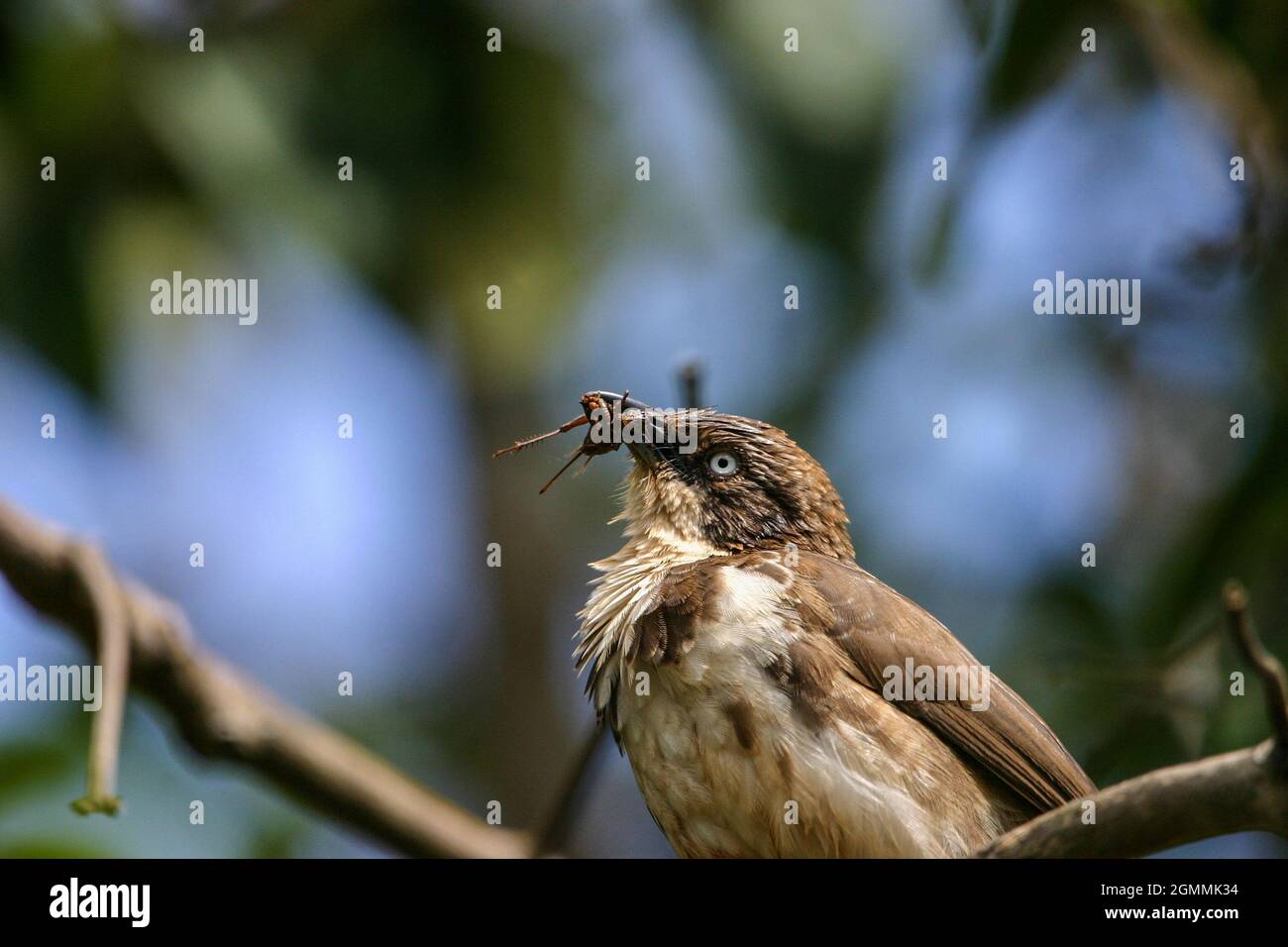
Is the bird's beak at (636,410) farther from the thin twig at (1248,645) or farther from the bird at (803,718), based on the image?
the thin twig at (1248,645)

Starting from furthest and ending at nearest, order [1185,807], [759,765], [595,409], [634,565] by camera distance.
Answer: [595,409] → [634,565] → [759,765] → [1185,807]

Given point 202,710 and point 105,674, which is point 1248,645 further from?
point 202,710

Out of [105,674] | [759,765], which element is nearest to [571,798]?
[759,765]

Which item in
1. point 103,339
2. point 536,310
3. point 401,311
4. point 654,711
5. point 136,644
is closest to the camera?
point 136,644
